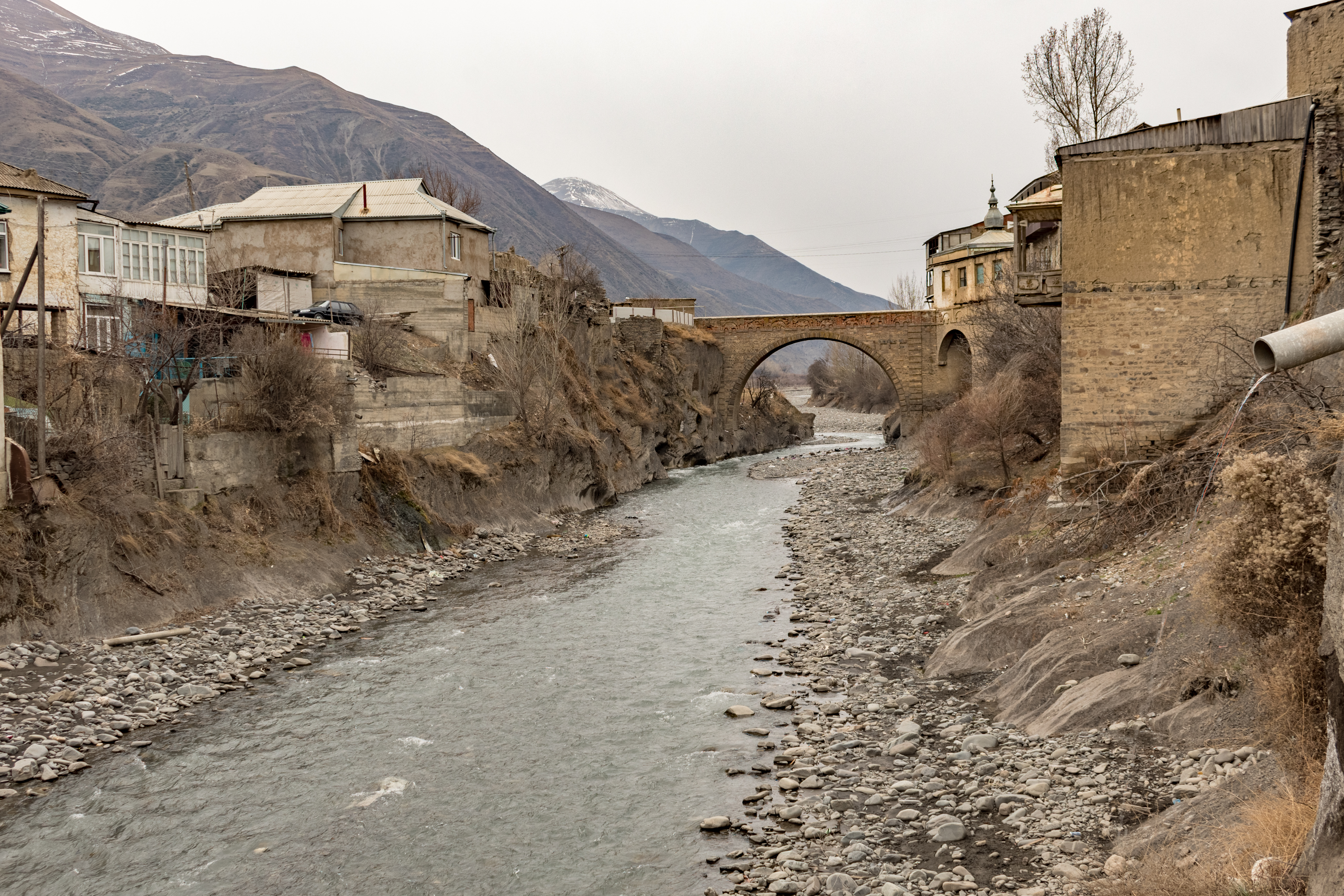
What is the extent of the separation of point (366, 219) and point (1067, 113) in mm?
24557

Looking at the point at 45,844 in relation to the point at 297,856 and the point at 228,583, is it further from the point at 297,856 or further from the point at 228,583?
the point at 228,583

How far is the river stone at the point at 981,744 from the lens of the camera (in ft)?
35.3

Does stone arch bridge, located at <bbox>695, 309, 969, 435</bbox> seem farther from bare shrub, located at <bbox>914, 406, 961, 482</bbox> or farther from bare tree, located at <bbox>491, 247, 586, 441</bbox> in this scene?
bare shrub, located at <bbox>914, 406, 961, 482</bbox>

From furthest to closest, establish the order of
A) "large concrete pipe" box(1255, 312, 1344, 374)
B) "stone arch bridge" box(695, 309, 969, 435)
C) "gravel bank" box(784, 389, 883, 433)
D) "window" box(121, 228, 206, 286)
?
1. "gravel bank" box(784, 389, 883, 433)
2. "stone arch bridge" box(695, 309, 969, 435)
3. "window" box(121, 228, 206, 286)
4. "large concrete pipe" box(1255, 312, 1344, 374)

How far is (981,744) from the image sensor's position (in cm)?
1084

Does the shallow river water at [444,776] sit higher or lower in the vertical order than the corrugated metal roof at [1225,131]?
lower

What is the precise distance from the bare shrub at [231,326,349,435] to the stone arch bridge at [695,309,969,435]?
30.4m

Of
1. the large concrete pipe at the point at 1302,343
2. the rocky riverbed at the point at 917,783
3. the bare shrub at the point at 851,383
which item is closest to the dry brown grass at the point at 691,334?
the bare shrub at the point at 851,383

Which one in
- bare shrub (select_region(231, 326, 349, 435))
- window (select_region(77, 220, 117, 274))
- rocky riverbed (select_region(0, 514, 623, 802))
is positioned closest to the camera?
rocky riverbed (select_region(0, 514, 623, 802))

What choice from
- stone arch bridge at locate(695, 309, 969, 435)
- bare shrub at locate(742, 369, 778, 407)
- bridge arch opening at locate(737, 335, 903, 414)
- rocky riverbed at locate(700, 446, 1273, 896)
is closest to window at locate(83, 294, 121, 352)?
rocky riverbed at locate(700, 446, 1273, 896)

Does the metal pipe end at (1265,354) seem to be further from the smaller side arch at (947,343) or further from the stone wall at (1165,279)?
the smaller side arch at (947,343)

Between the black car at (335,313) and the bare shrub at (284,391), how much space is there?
764 cm

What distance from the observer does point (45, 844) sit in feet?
32.6

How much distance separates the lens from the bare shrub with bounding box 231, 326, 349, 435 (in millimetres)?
22188
